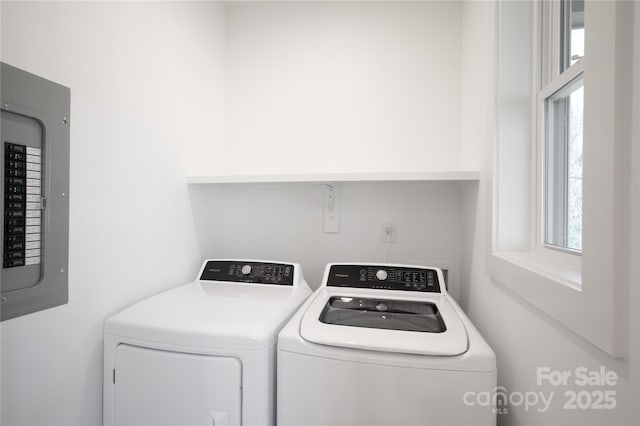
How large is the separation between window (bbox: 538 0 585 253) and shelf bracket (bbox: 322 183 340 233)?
3.45ft

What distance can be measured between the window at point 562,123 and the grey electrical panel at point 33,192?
163 centimetres

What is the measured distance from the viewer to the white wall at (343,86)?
1.77m

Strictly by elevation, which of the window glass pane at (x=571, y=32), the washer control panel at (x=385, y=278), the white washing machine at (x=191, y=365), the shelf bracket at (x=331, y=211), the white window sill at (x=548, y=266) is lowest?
the white washing machine at (x=191, y=365)

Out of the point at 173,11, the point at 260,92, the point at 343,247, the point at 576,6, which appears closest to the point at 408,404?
the point at 343,247

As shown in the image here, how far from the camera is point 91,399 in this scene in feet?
3.61

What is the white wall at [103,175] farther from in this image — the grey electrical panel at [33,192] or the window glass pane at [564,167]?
the window glass pane at [564,167]

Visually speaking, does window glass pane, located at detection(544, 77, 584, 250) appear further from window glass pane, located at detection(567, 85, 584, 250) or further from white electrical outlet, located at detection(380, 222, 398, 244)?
white electrical outlet, located at detection(380, 222, 398, 244)

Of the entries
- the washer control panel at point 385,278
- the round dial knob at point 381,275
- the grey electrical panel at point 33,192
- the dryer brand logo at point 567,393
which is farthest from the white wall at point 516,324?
the grey electrical panel at point 33,192

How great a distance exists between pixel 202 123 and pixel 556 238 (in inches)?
71.9

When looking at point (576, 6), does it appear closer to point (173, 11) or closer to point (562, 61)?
point (562, 61)

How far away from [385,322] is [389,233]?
0.75 m

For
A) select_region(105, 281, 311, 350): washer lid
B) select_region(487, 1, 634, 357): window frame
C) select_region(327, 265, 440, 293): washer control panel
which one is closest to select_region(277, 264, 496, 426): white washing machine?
select_region(105, 281, 311, 350): washer lid

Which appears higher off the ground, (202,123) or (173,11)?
(173,11)

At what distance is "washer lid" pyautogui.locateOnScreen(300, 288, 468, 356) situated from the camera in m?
0.90
